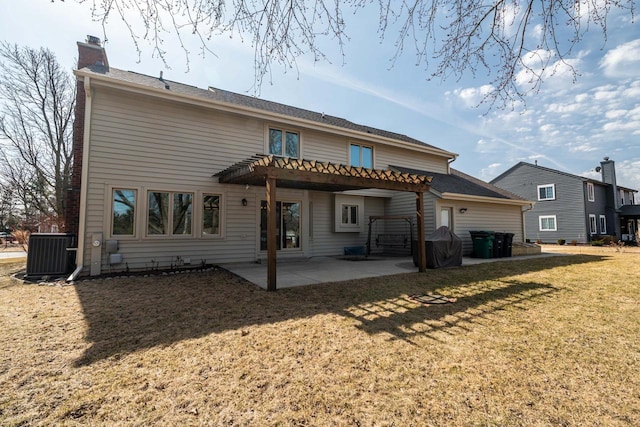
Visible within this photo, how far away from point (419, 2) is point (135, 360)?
4.63 meters

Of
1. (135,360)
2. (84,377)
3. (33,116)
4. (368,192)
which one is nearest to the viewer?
(84,377)

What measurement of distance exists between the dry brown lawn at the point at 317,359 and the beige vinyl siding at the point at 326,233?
215 inches

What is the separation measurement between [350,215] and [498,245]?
5.92 meters

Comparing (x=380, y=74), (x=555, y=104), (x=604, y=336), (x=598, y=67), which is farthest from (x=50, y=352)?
(x=555, y=104)

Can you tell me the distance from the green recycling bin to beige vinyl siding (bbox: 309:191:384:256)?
4.37 meters

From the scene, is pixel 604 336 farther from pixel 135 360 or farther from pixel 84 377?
pixel 84 377

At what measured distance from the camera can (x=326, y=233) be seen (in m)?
11.0

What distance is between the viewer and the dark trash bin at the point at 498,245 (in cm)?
1122

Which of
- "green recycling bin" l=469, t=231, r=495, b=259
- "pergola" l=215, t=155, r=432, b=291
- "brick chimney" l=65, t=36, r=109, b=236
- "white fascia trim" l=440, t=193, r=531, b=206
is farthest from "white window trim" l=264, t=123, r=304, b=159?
"green recycling bin" l=469, t=231, r=495, b=259

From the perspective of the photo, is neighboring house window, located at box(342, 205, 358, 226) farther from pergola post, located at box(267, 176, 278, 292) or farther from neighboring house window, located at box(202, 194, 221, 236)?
pergola post, located at box(267, 176, 278, 292)

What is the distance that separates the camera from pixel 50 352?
292cm

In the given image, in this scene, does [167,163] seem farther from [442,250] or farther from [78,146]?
[442,250]

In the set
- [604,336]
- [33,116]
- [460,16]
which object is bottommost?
[604,336]

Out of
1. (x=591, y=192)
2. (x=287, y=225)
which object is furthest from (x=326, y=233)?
(x=591, y=192)
